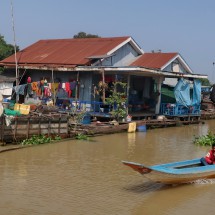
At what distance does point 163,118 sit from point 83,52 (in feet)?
18.5

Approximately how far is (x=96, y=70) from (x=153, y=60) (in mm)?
4779

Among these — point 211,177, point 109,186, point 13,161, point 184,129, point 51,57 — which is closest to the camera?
point 109,186

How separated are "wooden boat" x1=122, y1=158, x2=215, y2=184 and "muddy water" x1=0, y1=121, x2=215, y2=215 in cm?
26

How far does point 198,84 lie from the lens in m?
22.2

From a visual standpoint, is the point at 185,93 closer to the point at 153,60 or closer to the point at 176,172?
the point at 153,60

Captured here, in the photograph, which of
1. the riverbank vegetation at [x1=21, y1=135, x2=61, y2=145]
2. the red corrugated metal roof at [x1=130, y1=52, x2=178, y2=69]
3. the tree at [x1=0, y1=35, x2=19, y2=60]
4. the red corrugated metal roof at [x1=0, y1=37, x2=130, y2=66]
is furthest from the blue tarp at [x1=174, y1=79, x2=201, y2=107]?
the tree at [x1=0, y1=35, x2=19, y2=60]

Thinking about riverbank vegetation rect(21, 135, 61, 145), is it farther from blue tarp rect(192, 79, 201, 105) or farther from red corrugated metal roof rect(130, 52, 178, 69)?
blue tarp rect(192, 79, 201, 105)

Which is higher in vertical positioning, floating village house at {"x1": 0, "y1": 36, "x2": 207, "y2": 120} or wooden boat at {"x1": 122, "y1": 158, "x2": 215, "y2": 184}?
floating village house at {"x1": 0, "y1": 36, "x2": 207, "y2": 120}

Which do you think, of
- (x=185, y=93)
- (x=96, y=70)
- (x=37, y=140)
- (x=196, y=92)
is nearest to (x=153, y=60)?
(x=185, y=93)

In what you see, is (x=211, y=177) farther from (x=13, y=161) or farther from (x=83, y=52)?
(x=83, y=52)

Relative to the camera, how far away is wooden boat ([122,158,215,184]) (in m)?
7.69

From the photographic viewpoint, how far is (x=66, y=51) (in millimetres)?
21953

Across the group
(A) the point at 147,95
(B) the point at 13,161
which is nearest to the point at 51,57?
(A) the point at 147,95

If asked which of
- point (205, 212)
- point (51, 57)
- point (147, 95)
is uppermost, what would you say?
point (51, 57)
